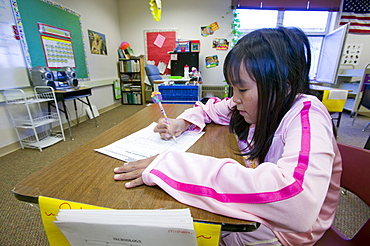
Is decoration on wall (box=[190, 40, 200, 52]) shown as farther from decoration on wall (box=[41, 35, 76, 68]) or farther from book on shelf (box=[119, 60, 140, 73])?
decoration on wall (box=[41, 35, 76, 68])

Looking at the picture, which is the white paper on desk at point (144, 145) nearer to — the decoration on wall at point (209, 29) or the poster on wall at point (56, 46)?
the poster on wall at point (56, 46)

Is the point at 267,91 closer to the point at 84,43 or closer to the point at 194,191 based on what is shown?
the point at 194,191

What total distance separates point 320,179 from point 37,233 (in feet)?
4.86

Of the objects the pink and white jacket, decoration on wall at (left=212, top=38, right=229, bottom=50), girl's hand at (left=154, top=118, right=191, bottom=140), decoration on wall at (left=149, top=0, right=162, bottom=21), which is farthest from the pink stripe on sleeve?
decoration on wall at (left=212, top=38, right=229, bottom=50)

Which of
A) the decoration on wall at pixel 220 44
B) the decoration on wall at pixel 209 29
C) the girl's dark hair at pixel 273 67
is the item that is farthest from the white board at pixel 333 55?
the girl's dark hair at pixel 273 67

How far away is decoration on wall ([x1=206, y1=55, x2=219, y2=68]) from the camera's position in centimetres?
444

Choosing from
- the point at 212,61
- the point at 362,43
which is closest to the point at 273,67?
the point at 212,61

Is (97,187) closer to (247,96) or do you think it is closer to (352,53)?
(247,96)

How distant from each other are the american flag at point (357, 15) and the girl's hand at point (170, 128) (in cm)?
512

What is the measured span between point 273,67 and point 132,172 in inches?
17.5

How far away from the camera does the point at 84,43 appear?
329 cm

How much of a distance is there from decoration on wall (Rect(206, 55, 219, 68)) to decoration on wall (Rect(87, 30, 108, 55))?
96.7 inches

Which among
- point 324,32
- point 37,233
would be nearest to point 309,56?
point 37,233

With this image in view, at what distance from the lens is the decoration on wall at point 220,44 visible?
4.30 metres
